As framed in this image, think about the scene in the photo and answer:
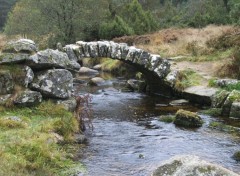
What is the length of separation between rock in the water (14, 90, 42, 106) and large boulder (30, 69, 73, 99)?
413mm

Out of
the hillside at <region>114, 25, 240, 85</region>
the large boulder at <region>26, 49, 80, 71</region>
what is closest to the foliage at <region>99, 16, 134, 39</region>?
the hillside at <region>114, 25, 240, 85</region>

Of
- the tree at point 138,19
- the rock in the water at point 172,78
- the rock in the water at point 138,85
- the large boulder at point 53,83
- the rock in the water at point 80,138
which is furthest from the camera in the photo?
the tree at point 138,19

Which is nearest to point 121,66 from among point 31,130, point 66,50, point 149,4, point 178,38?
point 178,38

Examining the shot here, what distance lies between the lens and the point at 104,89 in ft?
78.3

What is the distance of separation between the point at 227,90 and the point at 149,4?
4796 cm

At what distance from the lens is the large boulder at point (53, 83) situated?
1347 cm

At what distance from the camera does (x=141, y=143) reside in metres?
12.2

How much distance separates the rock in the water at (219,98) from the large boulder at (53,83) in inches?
262

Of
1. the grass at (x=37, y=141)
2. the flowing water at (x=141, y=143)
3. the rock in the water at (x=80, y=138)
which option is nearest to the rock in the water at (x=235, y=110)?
the flowing water at (x=141, y=143)

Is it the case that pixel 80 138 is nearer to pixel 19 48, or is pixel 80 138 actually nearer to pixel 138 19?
pixel 19 48

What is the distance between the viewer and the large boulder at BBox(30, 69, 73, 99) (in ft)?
44.2

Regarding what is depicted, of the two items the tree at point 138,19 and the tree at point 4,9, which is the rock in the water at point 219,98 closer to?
the tree at point 138,19

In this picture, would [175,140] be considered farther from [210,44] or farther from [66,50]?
[210,44]

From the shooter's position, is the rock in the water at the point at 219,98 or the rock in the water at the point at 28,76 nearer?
the rock in the water at the point at 28,76
